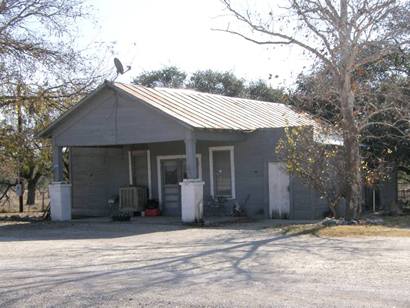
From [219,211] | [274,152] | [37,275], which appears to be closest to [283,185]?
[274,152]

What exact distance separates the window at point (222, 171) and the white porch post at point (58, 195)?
194 inches

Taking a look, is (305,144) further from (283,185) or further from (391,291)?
(391,291)

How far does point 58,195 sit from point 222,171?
5577 millimetres

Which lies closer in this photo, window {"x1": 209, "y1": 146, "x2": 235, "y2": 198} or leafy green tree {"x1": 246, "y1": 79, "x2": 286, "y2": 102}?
window {"x1": 209, "y1": 146, "x2": 235, "y2": 198}

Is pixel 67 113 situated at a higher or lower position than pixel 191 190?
higher

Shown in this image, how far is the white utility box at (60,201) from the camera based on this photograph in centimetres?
2170

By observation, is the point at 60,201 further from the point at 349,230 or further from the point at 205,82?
the point at 205,82

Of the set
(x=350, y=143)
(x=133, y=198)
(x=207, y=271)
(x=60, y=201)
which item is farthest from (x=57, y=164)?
(x=207, y=271)

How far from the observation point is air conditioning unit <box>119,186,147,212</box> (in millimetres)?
22938

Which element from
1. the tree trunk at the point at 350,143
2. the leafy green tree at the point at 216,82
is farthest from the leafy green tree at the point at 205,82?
the tree trunk at the point at 350,143

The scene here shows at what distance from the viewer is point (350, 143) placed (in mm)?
16953

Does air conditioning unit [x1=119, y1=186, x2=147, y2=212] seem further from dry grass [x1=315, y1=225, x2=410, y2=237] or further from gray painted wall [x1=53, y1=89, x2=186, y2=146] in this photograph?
dry grass [x1=315, y1=225, x2=410, y2=237]

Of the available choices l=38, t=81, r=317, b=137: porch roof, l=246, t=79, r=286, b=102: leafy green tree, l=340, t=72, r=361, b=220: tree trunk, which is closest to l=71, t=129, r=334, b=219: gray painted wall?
l=38, t=81, r=317, b=137: porch roof

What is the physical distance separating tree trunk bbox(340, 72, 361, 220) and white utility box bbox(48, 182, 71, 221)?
9.68 metres
